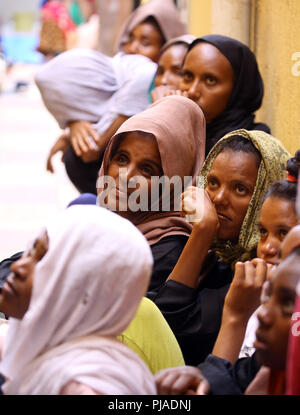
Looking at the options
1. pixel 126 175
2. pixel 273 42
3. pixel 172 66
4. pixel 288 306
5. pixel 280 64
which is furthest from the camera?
pixel 172 66

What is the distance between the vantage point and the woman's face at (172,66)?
Answer: 4496 mm

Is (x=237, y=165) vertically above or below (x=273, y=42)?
below

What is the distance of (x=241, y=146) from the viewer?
3.14 m

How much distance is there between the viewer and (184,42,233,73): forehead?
395cm

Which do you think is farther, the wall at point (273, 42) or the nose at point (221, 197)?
the wall at point (273, 42)

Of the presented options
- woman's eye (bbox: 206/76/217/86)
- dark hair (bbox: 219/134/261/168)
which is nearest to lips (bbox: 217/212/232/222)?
dark hair (bbox: 219/134/261/168)

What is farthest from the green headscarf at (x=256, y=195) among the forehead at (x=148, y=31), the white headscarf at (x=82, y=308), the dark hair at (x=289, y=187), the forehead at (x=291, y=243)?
the forehead at (x=148, y=31)

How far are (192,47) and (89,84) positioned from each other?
90cm

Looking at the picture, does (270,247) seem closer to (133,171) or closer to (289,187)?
(289,187)

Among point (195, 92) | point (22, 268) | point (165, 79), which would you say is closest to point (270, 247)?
point (22, 268)

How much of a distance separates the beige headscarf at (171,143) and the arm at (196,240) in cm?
36

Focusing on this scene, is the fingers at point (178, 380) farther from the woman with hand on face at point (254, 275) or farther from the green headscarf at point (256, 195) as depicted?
the green headscarf at point (256, 195)

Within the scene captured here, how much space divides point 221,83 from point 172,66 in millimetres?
654

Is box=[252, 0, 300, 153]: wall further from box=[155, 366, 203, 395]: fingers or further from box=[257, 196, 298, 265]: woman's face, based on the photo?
box=[155, 366, 203, 395]: fingers
